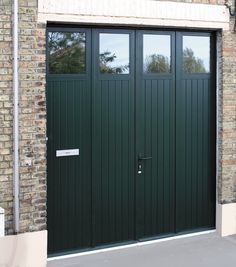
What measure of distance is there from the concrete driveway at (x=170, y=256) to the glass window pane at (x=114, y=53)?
235cm

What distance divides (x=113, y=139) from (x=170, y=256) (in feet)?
5.48

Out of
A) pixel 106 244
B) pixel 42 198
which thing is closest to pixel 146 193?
pixel 106 244

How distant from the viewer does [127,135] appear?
23.6ft

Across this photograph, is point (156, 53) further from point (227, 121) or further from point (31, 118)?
point (31, 118)

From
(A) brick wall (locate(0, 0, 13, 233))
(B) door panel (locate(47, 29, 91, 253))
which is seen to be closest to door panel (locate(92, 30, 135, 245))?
(B) door panel (locate(47, 29, 91, 253))

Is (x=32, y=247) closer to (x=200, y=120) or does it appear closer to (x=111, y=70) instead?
(x=111, y=70)

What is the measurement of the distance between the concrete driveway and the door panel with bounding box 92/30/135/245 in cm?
33

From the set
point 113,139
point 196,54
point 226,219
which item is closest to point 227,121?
point 196,54

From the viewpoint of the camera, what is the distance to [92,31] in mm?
6848

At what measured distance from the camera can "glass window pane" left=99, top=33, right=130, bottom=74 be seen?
696 centimetres

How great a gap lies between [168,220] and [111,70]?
7.36 ft

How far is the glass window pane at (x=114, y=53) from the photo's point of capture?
6965mm

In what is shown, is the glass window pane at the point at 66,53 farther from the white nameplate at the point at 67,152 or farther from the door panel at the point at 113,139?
the white nameplate at the point at 67,152

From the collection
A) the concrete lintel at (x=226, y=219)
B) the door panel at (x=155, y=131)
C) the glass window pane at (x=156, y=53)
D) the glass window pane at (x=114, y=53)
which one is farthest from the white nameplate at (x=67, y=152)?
the concrete lintel at (x=226, y=219)
